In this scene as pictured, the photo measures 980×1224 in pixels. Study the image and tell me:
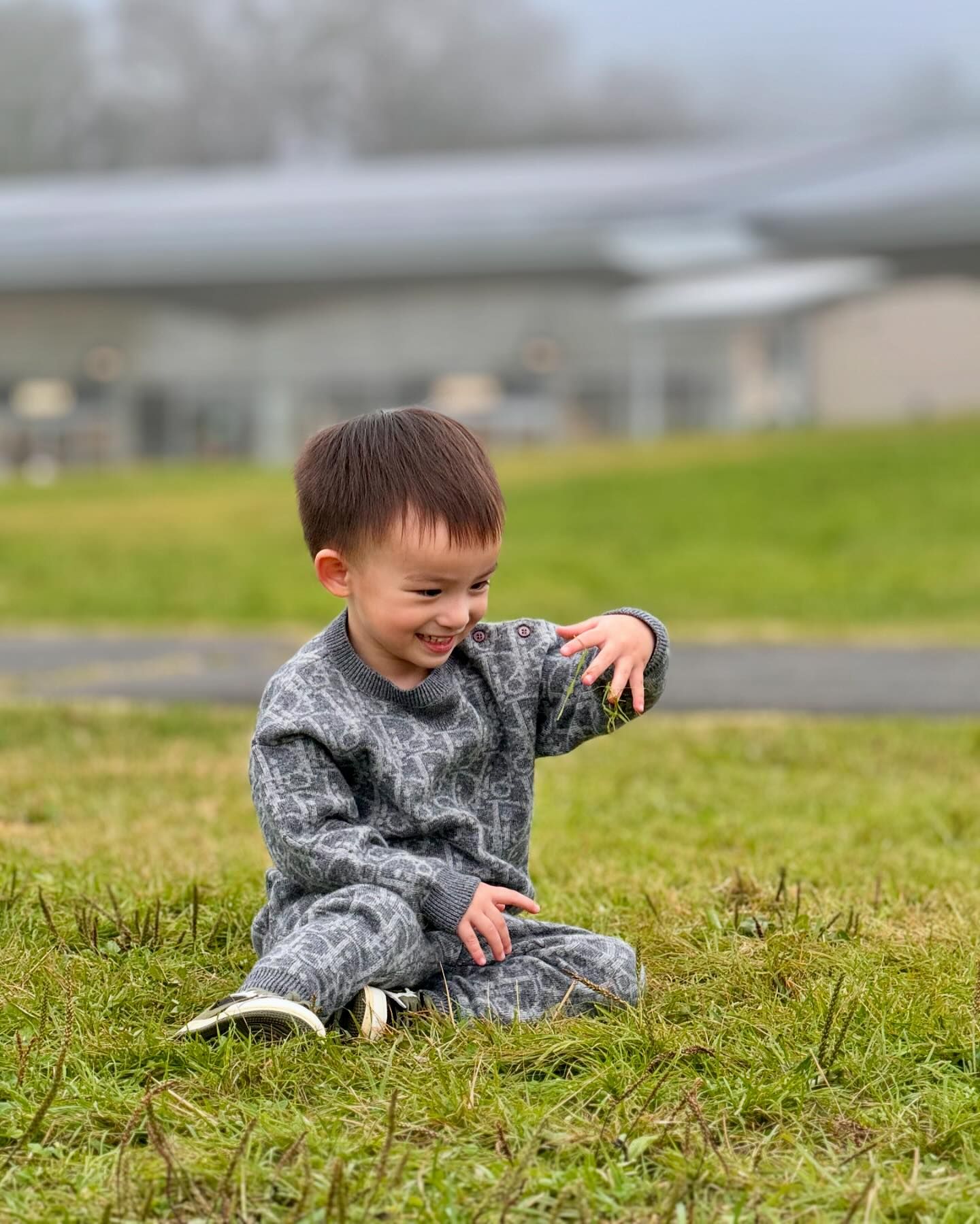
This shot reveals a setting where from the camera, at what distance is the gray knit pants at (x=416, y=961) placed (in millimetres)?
2250

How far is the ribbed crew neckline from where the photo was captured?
8.18ft

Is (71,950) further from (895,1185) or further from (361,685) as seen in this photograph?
(895,1185)

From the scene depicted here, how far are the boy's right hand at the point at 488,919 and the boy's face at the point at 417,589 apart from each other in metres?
0.37

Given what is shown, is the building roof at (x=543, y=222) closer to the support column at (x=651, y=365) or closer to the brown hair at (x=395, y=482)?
the support column at (x=651, y=365)

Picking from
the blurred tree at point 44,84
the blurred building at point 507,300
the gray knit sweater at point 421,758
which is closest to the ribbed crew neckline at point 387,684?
the gray knit sweater at point 421,758

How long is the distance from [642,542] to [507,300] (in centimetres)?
1843

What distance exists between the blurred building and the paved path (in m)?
21.3

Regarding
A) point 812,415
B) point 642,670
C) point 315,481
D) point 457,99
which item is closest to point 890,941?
point 642,670

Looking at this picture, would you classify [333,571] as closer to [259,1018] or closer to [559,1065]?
[259,1018]

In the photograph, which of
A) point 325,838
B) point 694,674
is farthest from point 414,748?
point 694,674

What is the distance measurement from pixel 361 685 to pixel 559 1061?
67cm

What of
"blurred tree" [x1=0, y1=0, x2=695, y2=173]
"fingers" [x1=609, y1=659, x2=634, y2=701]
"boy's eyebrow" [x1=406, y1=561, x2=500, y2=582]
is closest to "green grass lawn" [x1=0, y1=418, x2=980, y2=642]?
"fingers" [x1=609, y1=659, x2=634, y2=701]

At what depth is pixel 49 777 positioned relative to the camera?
4.87 metres

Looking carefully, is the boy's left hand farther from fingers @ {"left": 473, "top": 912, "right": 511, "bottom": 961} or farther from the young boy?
fingers @ {"left": 473, "top": 912, "right": 511, "bottom": 961}
